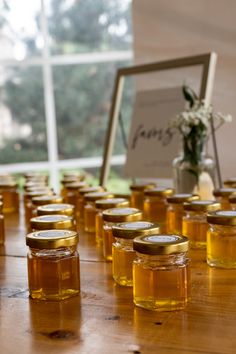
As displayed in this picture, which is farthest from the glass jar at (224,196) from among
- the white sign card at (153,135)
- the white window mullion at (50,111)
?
the white window mullion at (50,111)

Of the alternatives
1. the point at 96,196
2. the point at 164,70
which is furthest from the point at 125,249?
the point at 164,70

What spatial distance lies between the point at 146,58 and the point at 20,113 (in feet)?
5.26

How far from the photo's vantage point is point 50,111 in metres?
4.56

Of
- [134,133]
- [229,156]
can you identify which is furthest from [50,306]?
[229,156]

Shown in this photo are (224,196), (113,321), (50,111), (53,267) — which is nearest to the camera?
(113,321)

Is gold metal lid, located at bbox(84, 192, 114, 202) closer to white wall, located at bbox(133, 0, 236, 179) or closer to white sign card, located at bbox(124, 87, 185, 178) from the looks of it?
white sign card, located at bbox(124, 87, 185, 178)

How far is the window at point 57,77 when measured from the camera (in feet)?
14.9

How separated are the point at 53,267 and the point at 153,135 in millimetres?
1448

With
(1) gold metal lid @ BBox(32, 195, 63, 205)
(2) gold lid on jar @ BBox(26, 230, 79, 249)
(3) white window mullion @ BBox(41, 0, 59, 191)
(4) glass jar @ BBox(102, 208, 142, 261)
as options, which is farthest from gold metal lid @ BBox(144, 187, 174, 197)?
(3) white window mullion @ BBox(41, 0, 59, 191)

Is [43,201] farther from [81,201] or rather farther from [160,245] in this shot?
[160,245]

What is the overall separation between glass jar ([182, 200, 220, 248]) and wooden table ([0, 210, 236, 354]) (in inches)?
6.7

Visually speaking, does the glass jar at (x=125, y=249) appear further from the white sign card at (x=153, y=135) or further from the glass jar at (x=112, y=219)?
the white sign card at (x=153, y=135)

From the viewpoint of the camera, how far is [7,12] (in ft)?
14.9

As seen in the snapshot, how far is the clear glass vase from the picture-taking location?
1789 mm
